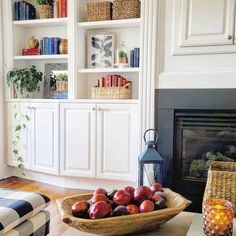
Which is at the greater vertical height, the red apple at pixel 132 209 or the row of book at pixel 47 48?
the row of book at pixel 47 48

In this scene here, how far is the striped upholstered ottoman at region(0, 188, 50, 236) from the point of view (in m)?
1.23

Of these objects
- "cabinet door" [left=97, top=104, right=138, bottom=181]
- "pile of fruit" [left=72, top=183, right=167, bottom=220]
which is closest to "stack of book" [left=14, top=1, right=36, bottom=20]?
"cabinet door" [left=97, top=104, right=138, bottom=181]

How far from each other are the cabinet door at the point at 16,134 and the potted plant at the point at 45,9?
1.00 meters

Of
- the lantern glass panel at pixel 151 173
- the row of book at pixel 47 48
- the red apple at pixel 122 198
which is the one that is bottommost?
the lantern glass panel at pixel 151 173

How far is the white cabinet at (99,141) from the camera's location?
9.16ft

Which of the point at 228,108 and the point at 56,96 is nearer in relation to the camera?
the point at 228,108

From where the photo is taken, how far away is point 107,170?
9.45 ft

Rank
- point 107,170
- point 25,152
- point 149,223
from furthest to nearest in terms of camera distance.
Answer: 1. point 25,152
2. point 107,170
3. point 149,223

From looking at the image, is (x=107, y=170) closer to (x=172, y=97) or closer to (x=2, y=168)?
(x=172, y=97)

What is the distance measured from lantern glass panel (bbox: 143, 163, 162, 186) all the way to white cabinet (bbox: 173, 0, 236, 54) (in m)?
0.98

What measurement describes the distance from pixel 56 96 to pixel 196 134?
63.4 inches

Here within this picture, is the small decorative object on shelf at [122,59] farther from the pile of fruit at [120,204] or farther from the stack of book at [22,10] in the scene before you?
the pile of fruit at [120,204]

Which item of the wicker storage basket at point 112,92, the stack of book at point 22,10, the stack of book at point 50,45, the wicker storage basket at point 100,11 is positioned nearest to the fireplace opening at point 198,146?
the wicker storage basket at point 112,92

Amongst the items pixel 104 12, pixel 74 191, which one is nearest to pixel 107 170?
pixel 74 191
